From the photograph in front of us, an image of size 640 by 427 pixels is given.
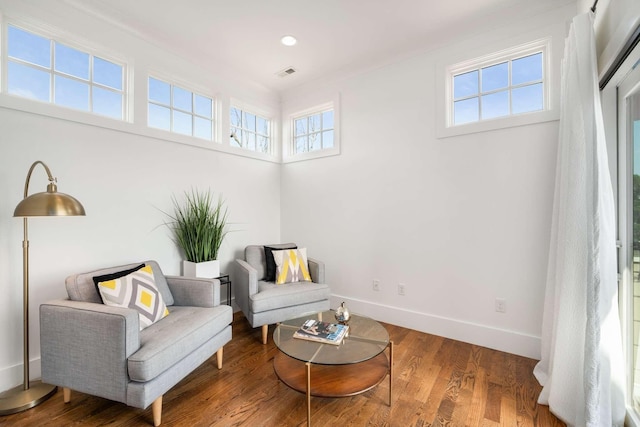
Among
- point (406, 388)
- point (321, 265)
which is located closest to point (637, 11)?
point (406, 388)

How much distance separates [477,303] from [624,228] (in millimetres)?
1251

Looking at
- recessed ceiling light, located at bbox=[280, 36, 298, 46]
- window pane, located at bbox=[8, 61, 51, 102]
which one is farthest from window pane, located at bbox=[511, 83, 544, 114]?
window pane, located at bbox=[8, 61, 51, 102]

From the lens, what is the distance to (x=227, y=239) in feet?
11.1

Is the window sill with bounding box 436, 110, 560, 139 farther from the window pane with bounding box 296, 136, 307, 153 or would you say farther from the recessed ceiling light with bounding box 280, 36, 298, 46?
the window pane with bounding box 296, 136, 307, 153

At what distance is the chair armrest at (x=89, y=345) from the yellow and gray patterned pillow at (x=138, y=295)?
0.20 meters

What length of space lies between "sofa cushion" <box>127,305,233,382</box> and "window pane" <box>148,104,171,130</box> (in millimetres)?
1797

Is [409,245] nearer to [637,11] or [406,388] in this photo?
[406,388]

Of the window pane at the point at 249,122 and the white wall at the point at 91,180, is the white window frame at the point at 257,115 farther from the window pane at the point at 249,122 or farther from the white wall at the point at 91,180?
the white wall at the point at 91,180

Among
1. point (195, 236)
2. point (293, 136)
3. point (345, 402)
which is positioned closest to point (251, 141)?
point (293, 136)

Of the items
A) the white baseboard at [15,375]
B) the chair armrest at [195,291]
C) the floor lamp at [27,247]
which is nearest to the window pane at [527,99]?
the chair armrest at [195,291]

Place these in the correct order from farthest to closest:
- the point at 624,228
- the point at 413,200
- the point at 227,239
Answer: the point at 227,239
the point at 413,200
the point at 624,228

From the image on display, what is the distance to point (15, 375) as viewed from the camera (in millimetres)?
1989

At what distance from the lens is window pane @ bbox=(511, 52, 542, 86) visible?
2453mm

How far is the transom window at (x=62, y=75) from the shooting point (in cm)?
208
